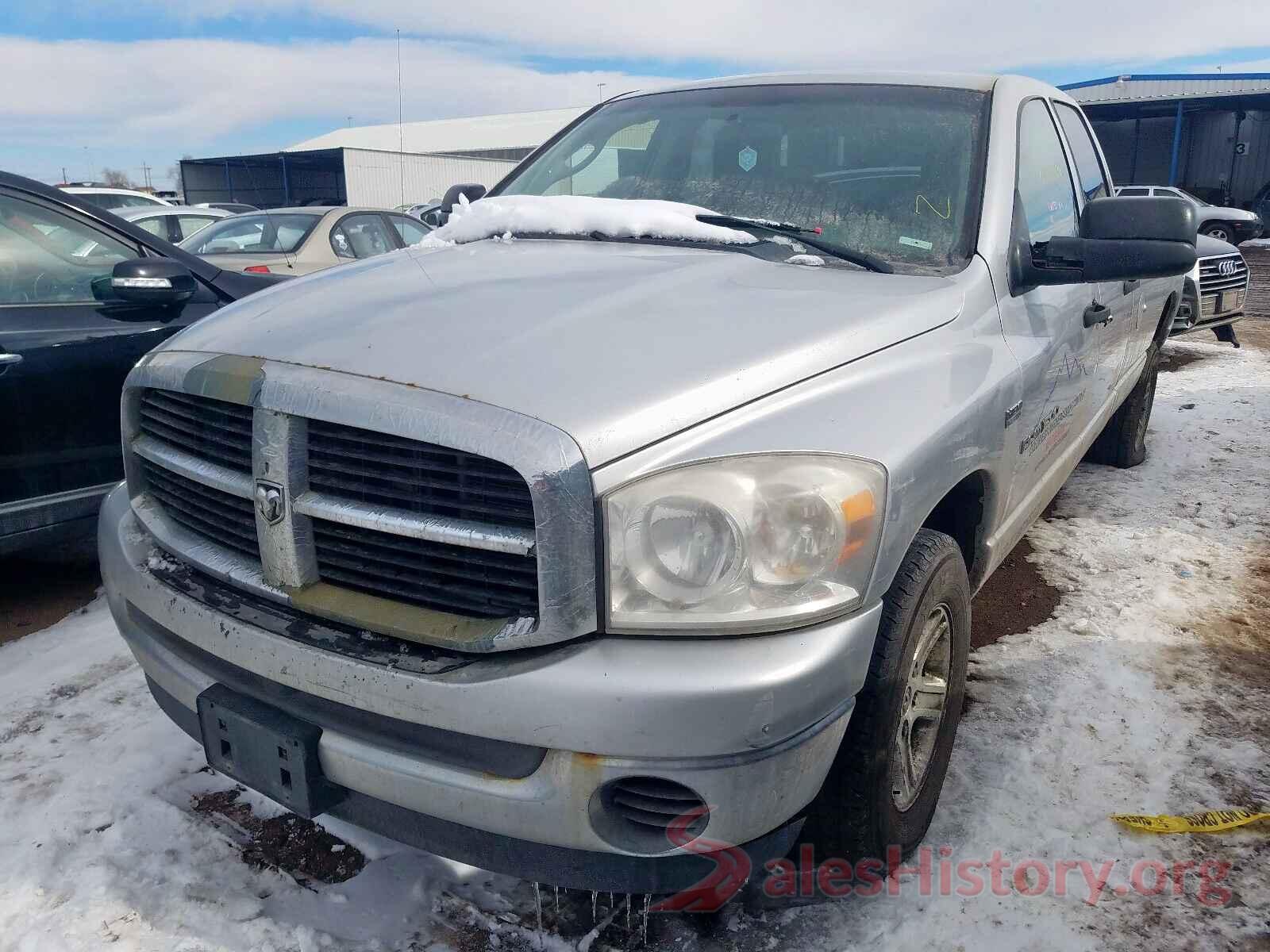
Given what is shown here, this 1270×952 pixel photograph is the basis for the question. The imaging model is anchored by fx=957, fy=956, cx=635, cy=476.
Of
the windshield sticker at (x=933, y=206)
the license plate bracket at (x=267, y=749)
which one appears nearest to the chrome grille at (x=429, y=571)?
the license plate bracket at (x=267, y=749)

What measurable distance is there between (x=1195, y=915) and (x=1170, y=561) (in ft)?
7.84

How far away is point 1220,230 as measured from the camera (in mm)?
20297

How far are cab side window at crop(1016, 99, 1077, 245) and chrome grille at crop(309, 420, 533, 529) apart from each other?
6.27ft

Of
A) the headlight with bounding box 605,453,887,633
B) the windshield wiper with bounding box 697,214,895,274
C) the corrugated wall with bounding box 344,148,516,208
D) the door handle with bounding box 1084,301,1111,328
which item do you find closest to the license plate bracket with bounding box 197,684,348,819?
the headlight with bounding box 605,453,887,633

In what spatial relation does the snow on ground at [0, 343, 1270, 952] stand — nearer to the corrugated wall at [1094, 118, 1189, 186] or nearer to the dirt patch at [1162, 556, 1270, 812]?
the dirt patch at [1162, 556, 1270, 812]

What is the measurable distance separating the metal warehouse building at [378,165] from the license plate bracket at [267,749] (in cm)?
1943

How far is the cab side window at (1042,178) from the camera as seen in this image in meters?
2.82

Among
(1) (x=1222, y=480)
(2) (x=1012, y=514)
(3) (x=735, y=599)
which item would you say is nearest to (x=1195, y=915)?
(2) (x=1012, y=514)

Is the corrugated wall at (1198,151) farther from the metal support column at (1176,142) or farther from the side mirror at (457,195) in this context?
the side mirror at (457,195)

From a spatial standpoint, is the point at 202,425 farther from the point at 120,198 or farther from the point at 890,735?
the point at 120,198

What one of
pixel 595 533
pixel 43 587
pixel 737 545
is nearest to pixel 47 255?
pixel 43 587

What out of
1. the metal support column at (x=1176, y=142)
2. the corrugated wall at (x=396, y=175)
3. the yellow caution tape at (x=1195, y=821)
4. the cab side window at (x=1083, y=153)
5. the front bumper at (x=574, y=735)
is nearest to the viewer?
the front bumper at (x=574, y=735)

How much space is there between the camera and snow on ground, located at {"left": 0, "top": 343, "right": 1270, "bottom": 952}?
2012 mm

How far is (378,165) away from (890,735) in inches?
1406
